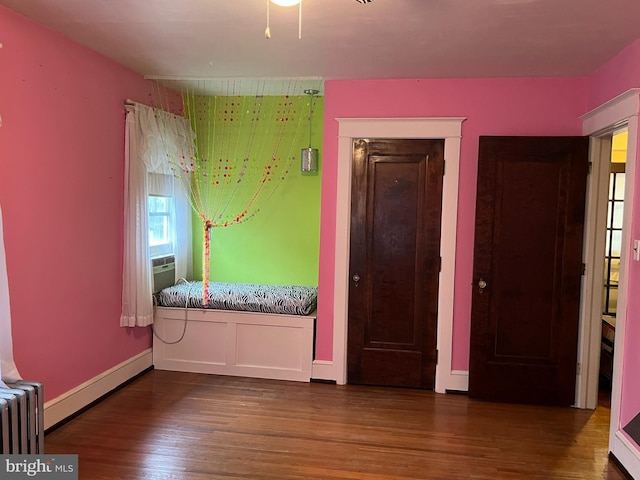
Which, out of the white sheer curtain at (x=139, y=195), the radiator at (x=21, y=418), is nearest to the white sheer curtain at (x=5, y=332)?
the radiator at (x=21, y=418)

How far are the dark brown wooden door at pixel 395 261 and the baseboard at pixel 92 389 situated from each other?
5.55 ft

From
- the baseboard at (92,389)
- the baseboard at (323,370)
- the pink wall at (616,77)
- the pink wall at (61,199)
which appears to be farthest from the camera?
the baseboard at (323,370)

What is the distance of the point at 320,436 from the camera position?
3.16 metres

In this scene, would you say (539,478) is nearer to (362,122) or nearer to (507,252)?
(507,252)

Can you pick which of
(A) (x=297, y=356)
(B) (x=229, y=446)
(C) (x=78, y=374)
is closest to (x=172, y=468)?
(B) (x=229, y=446)

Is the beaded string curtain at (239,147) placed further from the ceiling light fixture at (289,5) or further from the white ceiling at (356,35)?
the ceiling light fixture at (289,5)

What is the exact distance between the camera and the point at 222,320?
425 centimetres

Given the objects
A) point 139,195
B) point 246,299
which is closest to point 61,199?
point 139,195

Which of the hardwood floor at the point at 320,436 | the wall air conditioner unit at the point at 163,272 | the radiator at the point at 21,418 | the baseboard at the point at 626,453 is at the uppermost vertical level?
the wall air conditioner unit at the point at 163,272

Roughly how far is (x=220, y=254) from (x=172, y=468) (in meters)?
2.50

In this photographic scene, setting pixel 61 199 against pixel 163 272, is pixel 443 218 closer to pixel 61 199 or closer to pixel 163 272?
pixel 163 272

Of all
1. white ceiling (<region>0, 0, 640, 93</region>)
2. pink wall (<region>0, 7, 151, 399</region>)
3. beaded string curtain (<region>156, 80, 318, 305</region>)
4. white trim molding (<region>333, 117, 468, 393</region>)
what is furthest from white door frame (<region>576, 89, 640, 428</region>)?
pink wall (<region>0, 7, 151, 399</region>)

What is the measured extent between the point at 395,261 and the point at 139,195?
2.01m

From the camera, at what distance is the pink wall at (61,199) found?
2832 mm
